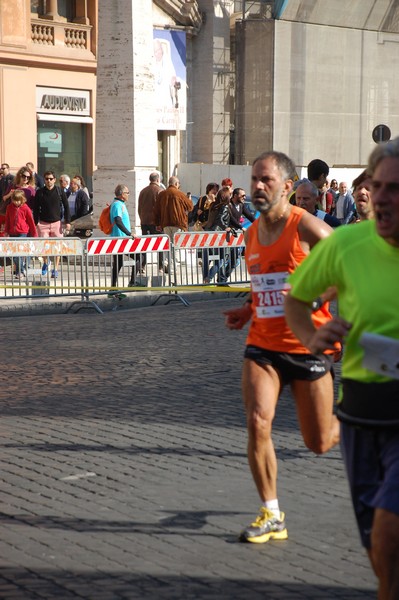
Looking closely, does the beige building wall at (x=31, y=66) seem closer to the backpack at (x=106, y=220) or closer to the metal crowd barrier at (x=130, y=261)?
the backpack at (x=106, y=220)

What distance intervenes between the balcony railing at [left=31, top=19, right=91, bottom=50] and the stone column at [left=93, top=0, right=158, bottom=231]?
13.4m

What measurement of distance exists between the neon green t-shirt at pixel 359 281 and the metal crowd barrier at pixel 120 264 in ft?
42.0

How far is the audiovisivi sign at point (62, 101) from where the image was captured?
121ft

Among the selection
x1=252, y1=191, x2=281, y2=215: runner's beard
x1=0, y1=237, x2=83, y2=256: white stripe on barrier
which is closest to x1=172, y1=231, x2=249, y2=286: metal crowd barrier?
x1=0, y1=237, x2=83, y2=256: white stripe on barrier

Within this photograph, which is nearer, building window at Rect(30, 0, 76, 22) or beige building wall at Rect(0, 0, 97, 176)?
beige building wall at Rect(0, 0, 97, 176)

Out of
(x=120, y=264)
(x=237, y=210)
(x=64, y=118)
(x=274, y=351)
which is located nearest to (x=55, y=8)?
(x=64, y=118)

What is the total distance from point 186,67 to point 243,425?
3645 cm

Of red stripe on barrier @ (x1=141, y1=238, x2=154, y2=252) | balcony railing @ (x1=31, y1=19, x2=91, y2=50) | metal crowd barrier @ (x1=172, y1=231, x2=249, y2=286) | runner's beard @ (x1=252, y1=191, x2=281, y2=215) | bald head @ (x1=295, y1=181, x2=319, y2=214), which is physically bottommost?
metal crowd barrier @ (x1=172, y1=231, x2=249, y2=286)

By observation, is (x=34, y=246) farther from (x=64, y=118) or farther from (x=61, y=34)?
(x=61, y=34)

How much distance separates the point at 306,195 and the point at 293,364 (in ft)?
11.7

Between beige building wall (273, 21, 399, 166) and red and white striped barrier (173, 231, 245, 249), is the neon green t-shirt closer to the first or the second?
red and white striped barrier (173, 231, 245, 249)

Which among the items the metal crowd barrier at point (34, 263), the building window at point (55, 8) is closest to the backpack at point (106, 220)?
the metal crowd barrier at point (34, 263)

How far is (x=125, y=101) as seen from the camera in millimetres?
23844

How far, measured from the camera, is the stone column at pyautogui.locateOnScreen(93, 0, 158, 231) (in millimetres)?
23516
